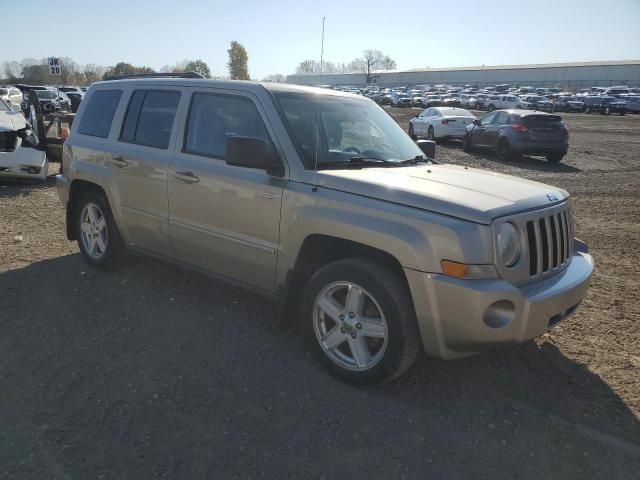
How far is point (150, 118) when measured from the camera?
4.69m

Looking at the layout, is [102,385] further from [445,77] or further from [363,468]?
[445,77]

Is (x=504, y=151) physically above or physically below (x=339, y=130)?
below

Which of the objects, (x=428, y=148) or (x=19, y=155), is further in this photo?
(x=19, y=155)

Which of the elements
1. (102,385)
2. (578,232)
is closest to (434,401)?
(102,385)

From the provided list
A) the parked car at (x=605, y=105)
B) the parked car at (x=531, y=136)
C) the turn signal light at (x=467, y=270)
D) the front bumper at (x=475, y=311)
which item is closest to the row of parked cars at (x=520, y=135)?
the parked car at (x=531, y=136)

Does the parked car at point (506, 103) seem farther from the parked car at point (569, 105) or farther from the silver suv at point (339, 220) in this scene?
the silver suv at point (339, 220)

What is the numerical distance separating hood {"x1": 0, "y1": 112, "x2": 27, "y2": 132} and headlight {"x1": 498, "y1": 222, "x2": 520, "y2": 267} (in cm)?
1003

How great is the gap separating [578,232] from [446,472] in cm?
574

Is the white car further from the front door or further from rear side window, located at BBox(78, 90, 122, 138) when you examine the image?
the front door

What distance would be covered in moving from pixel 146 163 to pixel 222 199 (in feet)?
3.37

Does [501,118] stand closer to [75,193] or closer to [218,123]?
[75,193]

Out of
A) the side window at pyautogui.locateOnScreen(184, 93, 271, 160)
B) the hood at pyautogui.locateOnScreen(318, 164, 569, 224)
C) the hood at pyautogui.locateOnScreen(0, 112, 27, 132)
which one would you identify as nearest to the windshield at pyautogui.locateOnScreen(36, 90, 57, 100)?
the hood at pyautogui.locateOnScreen(0, 112, 27, 132)

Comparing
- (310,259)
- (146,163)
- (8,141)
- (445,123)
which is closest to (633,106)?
(445,123)

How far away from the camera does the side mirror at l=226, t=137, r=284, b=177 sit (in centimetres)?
343
